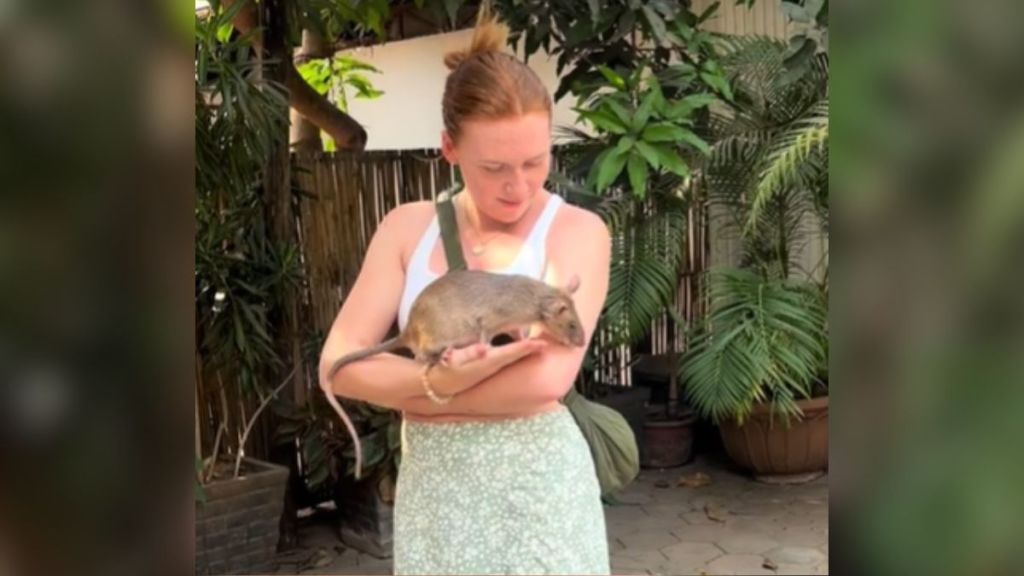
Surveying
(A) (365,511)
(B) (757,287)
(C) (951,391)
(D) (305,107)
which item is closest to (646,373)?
(B) (757,287)

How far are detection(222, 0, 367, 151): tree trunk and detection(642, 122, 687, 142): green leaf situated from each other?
3.66 ft

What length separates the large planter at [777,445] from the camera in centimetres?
337

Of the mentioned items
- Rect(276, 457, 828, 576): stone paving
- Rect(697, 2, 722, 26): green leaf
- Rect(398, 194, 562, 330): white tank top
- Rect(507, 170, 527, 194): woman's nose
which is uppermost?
Rect(697, 2, 722, 26): green leaf

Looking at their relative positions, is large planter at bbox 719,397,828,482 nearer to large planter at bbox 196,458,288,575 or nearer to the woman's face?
large planter at bbox 196,458,288,575

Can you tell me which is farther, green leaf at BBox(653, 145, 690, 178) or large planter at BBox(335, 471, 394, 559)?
large planter at BBox(335, 471, 394, 559)

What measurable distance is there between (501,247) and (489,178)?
0.31 feet

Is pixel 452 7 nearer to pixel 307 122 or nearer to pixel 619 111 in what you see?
pixel 619 111

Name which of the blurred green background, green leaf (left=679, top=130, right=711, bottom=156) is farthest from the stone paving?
the blurred green background

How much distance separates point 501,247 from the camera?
1.35 m

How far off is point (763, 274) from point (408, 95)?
Answer: 127 centimetres

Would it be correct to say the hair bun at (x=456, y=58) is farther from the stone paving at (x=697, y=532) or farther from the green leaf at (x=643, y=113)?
the stone paving at (x=697, y=532)

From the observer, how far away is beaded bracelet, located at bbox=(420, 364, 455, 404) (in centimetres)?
129

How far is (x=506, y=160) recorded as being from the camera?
1330mm

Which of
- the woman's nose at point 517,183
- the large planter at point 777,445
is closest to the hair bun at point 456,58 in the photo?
the woman's nose at point 517,183
